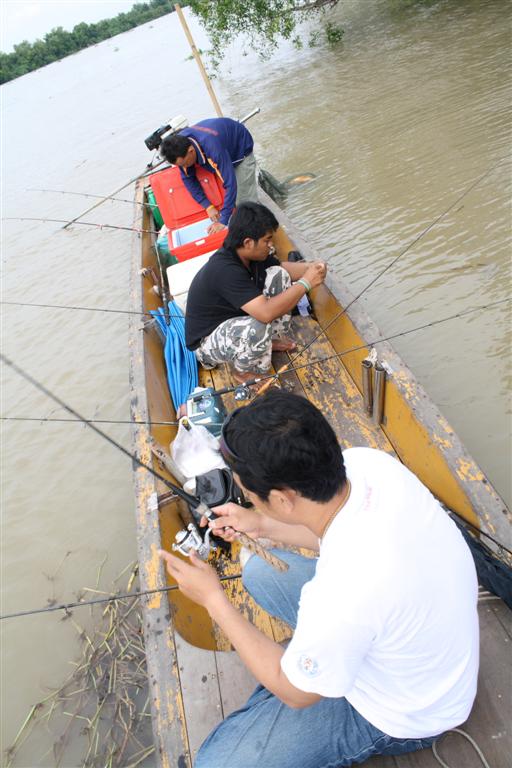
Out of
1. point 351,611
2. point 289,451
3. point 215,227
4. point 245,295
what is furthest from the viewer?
point 215,227

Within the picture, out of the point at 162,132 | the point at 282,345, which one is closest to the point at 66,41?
the point at 162,132

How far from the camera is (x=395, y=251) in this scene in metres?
5.28

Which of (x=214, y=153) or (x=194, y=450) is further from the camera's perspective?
(x=214, y=153)

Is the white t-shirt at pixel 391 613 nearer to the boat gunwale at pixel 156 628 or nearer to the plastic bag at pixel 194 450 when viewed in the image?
the boat gunwale at pixel 156 628

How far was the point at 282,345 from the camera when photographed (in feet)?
Result: 12.0

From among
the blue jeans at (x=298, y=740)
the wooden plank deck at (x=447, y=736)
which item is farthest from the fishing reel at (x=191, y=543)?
the blue jeans at (x=298, y=740)

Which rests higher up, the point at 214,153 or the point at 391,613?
the point at 214,153

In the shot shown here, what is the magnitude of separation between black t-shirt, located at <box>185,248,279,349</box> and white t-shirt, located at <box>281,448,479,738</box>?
1.97 meters

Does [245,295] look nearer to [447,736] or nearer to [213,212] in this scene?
[447,736]

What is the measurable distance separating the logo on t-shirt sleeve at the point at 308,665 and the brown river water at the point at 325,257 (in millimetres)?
2326

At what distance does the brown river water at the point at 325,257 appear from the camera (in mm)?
3502

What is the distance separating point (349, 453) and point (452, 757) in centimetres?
97

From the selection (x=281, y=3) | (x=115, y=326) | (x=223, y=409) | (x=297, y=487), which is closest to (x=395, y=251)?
(x=223, y=409)

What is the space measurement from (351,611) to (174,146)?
442 cm
